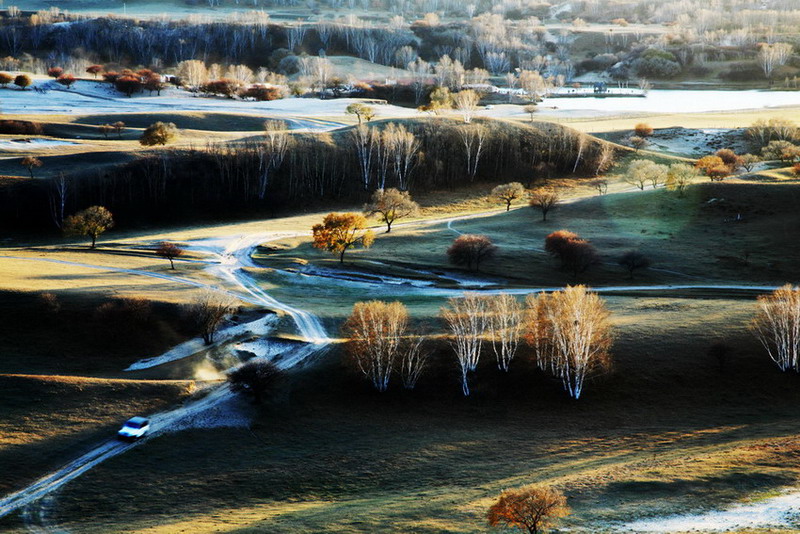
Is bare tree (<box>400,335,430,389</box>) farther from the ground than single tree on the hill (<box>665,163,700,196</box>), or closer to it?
closer to it

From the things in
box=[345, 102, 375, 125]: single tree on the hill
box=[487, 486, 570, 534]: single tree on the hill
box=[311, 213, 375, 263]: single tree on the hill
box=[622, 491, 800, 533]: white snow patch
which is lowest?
box=[622, 491, 800, 533]: white snow patch

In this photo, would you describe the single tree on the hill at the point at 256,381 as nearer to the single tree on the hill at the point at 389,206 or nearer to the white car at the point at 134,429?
the white car at the point at 134,429

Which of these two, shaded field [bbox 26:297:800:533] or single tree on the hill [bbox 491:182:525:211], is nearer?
shaded field [bbox 26:297:800:533]

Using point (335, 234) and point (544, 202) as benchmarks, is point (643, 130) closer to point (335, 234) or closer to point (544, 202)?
point (544, 202)

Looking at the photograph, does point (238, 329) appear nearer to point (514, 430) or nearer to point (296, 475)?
point (296, 475)

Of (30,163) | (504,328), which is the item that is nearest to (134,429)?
(504,328)

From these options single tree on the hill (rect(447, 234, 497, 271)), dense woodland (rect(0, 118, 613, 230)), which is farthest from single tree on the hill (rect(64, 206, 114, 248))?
single tree on the hill (rect(447, 234, 497, 271))

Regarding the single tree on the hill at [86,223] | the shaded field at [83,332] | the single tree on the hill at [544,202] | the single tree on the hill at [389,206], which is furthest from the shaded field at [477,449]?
the single tree on the hill at [86,223]

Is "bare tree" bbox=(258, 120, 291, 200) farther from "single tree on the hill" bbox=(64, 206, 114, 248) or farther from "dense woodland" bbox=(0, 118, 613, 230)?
"single tree on the hill" bbox=(64, 206, 114, 248)
